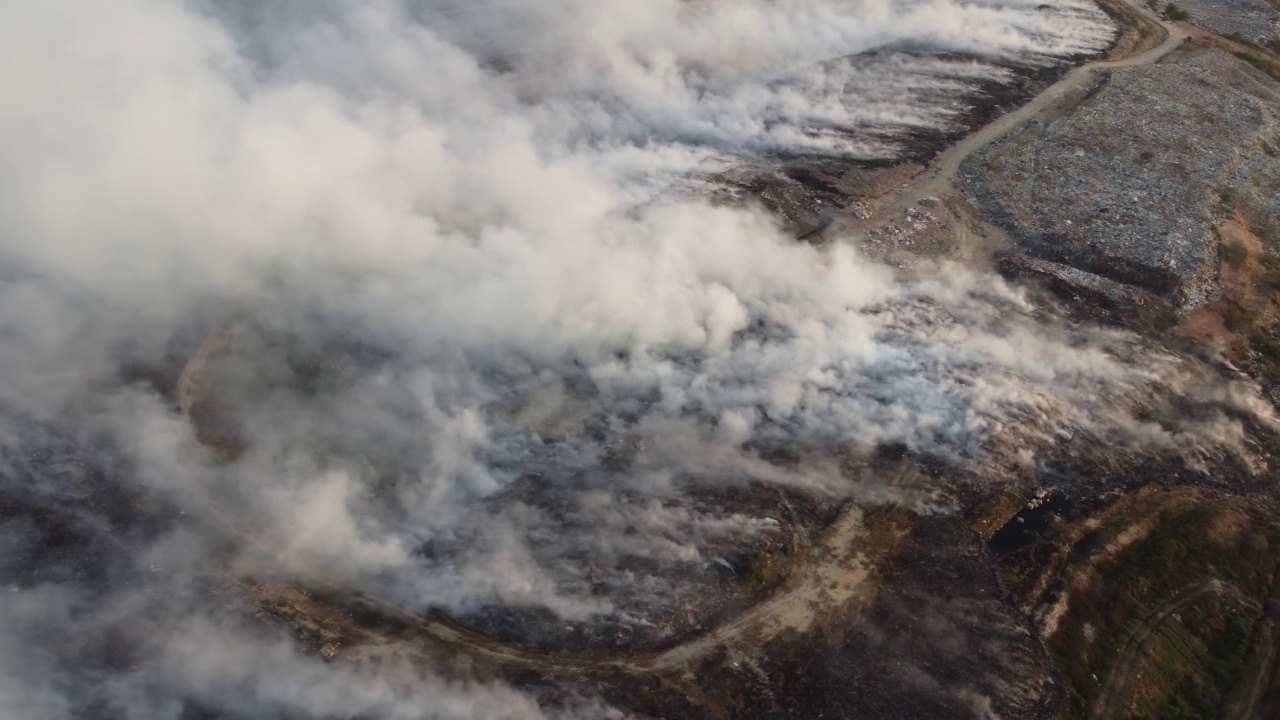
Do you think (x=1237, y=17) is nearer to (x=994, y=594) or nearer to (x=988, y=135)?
(x=988, y=135)

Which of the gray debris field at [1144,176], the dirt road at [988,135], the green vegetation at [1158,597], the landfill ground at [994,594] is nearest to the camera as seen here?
the landfill ground at [994,594]

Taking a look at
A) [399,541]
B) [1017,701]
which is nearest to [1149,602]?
[1017,701]

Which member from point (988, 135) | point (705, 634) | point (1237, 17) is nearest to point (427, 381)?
point (705, 634)

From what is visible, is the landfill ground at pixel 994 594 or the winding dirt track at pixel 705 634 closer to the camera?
the landfill ground at pixel 994 594

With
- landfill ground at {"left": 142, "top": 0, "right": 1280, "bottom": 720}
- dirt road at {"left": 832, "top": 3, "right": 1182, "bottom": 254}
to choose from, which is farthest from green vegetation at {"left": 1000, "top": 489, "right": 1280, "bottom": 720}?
dirt road at {"left": 832, "top": 3, "right": 1182, "bottom": 254}

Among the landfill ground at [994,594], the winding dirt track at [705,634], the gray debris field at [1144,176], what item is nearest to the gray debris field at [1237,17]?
the gray debris field at [1144,176]

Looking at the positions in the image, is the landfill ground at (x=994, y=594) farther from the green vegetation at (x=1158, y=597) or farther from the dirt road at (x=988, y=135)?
the dirt road at (x=988, y=135)

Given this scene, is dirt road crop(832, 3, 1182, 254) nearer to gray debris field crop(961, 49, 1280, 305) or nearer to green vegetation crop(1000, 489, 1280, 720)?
gray debris field crop(961, 49, 1280, 305)
